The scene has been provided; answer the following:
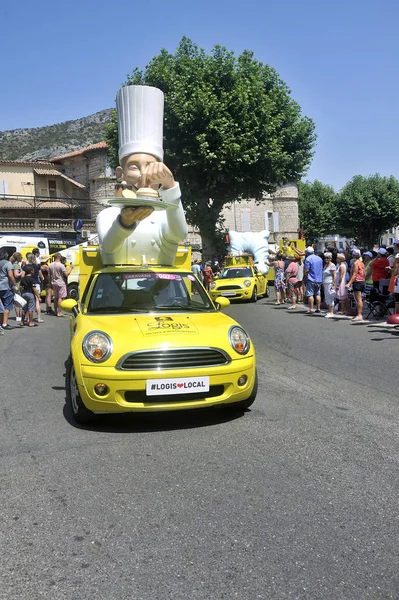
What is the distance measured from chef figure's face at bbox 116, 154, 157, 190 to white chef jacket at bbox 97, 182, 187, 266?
0.55 m

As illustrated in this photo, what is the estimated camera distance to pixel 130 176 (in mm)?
8195

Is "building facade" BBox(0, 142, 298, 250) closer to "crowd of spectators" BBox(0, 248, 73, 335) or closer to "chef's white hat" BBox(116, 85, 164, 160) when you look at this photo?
"crowd of spectators" BBox(0, 248, 73, 335)

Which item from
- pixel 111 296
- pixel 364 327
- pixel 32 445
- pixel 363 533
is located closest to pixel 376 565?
pixel 363 533

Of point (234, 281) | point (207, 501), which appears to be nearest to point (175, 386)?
point (207, 501)

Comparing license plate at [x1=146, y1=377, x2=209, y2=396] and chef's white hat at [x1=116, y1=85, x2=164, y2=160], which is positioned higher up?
chef's white hat at [x1=116, y1=85, x2=164, y2=160]

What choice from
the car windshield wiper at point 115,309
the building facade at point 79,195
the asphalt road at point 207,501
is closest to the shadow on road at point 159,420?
the asphalt road at point 207,501

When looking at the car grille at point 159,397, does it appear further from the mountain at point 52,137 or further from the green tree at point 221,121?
the mountain at point 52,137

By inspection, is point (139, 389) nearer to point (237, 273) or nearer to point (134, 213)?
point (134, 213)

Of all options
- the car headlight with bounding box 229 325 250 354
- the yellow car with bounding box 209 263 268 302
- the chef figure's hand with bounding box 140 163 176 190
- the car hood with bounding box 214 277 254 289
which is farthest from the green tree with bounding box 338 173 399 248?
the car headlight with bounding box 229 325 250 354

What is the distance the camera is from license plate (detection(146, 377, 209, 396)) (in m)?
4.85

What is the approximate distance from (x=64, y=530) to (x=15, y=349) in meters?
8.00

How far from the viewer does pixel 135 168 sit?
829 cm

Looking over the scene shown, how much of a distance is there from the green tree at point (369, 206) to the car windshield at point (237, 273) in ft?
135

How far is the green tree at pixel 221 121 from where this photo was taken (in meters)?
29.0
